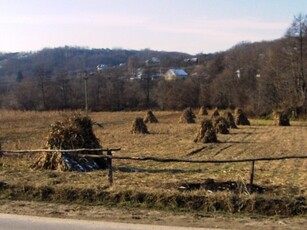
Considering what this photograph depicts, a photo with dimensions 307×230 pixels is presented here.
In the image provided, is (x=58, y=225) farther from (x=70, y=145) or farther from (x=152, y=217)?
(x=70, y=145)

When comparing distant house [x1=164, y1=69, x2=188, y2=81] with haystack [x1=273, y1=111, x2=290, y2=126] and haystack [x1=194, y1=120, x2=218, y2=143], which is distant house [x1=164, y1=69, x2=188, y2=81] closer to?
haystack [x1=273, y1=111, x2=290, y2=126]

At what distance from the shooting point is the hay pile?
15.4 m

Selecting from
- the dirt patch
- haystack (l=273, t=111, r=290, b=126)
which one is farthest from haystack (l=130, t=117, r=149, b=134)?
the dirt patch

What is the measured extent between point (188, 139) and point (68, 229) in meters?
26.9

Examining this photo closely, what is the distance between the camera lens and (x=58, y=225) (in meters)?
8.16

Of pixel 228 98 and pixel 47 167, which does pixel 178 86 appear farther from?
pixel 47 167

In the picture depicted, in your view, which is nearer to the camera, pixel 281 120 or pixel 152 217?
pixel 152 217

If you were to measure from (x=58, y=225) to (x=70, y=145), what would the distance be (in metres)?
8.66

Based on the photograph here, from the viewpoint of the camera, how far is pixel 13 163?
16.5 m

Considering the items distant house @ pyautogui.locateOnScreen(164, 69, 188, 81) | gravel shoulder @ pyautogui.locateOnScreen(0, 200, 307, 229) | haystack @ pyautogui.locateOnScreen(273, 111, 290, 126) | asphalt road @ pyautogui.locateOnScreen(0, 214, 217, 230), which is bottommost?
haystack @ pyautogui.locateOnScreen(273, 111, 290, 126)

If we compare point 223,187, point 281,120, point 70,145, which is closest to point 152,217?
point 223,187

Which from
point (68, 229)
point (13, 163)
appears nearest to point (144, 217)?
point (68, 229)

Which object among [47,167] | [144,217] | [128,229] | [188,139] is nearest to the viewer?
[128,229]

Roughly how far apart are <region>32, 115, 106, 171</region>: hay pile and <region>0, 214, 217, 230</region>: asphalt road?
6.07m
